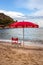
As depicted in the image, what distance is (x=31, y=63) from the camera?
28.0ft

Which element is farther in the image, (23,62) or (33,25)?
(33,25)

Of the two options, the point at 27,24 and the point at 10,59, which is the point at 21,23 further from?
the point at 10,59

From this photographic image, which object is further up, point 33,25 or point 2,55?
point 33,25

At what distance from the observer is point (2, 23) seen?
132875 millimetres

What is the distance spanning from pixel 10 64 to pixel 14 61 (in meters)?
0.56

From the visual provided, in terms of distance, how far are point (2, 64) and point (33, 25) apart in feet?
18.7

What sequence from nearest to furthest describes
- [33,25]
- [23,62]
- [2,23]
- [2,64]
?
[2,64], [23,62], [33,25], [2,23]

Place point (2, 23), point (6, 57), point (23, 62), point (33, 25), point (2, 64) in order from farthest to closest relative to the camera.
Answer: point (2, 23) → point (33, 25) → point (6, 57) → point (23, 62) → point (2, 64)

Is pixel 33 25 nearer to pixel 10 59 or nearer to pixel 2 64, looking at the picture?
pixel 10 59

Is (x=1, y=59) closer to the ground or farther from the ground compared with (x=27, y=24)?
closer to the ground

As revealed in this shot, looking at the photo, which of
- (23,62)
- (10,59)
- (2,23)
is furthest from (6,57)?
(2,23)

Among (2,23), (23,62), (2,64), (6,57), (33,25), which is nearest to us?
(2,64)

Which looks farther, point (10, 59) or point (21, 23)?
point (21, 23)

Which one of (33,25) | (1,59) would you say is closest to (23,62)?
(1,59)
